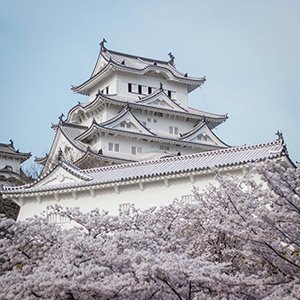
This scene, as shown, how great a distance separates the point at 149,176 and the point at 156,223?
26.7 feet

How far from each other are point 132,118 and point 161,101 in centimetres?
336

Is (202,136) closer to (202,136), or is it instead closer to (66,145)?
(202,136)

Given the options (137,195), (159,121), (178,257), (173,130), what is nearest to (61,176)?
(137,195)

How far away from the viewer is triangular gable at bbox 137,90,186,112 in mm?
39250

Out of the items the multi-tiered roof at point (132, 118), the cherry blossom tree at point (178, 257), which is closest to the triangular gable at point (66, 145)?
the multi-tiered roof at point (132, 118)

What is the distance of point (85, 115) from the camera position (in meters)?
41.5

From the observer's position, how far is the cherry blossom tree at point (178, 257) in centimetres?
802

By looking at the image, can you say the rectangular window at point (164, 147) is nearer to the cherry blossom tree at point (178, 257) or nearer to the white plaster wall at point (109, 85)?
the white plaster wall at point (109, 85)

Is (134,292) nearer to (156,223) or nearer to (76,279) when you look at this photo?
(76,279)

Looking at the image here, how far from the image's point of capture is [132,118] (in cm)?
3750

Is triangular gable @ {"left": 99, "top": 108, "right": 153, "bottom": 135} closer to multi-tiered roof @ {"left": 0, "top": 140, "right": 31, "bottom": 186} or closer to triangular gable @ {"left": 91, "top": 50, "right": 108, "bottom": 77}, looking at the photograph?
triangular gable @ {"left": 91, "top": 50, "right": 108, "bottom": 77}

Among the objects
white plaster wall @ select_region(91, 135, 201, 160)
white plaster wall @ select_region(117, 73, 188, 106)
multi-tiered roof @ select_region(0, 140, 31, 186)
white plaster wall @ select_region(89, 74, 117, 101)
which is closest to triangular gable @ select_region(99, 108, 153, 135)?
white plaster wall @ select_region(91, 135, 201, 160)

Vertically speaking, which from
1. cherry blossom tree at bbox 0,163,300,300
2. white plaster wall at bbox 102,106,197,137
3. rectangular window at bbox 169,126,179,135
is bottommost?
cherry blossom tree at bbox 0,163,300,300

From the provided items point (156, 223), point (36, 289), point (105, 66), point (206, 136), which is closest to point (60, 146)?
point (105, 66)
